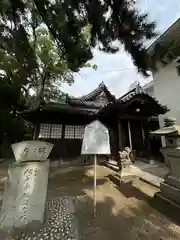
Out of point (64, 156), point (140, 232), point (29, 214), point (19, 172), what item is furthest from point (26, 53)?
point (64, 156)

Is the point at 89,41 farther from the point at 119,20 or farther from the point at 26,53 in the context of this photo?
the point at 26,53

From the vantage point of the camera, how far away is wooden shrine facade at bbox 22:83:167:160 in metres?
8.50

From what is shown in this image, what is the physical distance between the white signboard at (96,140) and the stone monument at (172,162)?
61.3 inches

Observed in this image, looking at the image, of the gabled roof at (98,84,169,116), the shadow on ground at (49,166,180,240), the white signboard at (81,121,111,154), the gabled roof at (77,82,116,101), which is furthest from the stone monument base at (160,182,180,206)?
the gabled roof at (77,82,116,101)

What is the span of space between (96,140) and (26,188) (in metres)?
1.84

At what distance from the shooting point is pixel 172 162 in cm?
384

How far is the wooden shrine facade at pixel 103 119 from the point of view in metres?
8.50

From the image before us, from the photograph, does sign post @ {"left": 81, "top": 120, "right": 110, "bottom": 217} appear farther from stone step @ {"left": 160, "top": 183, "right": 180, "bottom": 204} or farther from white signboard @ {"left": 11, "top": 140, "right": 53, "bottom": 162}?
stone step @ {"left": 160, "top": 183, "right": 180, "bottom": 204}

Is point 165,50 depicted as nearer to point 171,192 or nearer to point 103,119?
point 171,192

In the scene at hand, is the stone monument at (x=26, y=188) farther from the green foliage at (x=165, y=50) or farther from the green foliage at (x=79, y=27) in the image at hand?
the green foliage at (x=165, y=50)

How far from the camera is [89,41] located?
129 inches

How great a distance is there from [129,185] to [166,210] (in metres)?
1.78

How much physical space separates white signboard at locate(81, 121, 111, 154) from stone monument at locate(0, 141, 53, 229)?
3.19 feet

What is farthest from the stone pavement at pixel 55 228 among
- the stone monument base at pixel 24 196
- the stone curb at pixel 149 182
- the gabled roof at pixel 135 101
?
the gabled roof at pixel 135 101
